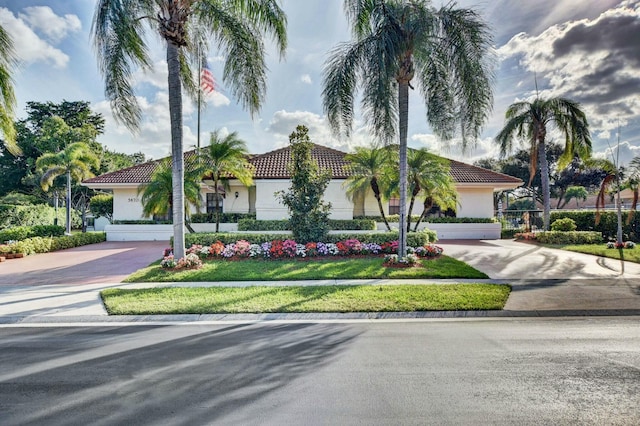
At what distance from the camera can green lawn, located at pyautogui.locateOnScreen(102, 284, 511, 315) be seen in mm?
7016

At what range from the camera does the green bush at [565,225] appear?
1936 cm

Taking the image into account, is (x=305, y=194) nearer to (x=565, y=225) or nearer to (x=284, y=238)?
(x=284, y=238)

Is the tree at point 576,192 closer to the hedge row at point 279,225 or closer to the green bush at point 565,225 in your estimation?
the green bush at point 565,225

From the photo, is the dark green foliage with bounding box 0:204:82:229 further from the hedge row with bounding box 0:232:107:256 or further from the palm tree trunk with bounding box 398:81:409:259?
the palm tree trunk with bounding box 398:81:409:259

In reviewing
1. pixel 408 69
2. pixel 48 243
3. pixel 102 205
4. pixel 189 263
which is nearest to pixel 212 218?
pixel 48 243

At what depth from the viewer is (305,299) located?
768 centimetres

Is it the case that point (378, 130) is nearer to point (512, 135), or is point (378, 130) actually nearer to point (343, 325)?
point (343, 325)

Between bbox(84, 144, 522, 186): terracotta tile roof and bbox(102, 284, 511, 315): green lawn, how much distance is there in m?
12.6

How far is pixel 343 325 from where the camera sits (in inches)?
250

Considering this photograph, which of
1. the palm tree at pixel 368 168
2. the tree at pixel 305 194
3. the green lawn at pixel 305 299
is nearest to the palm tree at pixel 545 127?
the palm tree at pixel 368 168

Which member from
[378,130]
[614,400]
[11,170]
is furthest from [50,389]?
[11,170]

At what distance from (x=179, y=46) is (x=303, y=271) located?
8.43 metres

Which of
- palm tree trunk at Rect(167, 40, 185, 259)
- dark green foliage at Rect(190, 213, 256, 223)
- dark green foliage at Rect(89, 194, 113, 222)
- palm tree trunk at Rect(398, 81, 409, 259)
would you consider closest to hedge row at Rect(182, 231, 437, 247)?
palm tree trunk at Rect(398, 81, 409, 259)

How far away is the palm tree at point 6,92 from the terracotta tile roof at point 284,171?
933 centimetres
